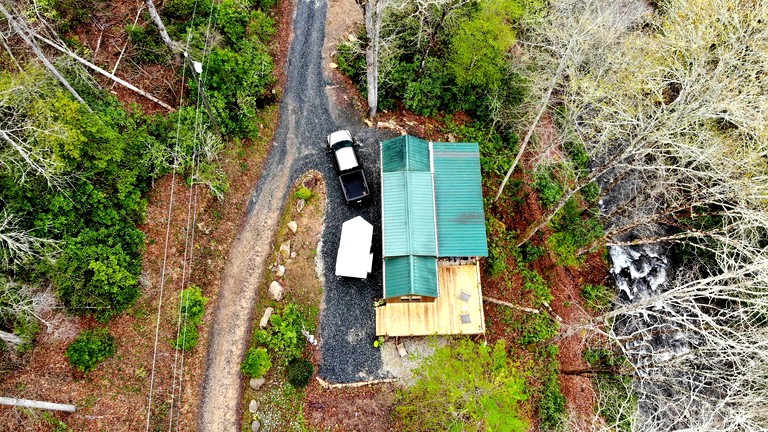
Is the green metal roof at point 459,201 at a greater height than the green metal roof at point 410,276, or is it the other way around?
the green metal roof at point 459,201

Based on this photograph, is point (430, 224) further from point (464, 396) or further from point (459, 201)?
point (464, 396)

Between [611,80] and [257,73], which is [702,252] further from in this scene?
[257,73]

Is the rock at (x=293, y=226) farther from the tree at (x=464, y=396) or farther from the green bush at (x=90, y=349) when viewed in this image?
the tree at (x=464, y=396)

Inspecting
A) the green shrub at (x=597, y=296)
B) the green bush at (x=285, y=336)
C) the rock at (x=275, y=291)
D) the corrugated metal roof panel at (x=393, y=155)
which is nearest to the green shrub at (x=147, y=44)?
the corrugated metal roof panel at (x=393, y=155)

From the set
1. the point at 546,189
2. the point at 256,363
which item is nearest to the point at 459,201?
the point at 546,189

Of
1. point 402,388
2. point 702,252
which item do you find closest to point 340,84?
point 402,388

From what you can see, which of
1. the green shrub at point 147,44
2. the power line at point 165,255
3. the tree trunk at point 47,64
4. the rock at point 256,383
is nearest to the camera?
the tree trunk at point 47,64
